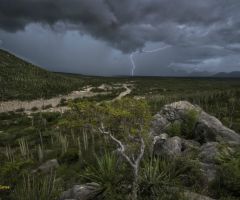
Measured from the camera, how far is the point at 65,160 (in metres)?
20.5

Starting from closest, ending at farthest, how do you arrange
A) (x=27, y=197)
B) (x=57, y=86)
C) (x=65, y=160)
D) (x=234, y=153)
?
(x=27, y=197)
(x=234, y=153)
(x=65, y=160)
(x=57, y=86)

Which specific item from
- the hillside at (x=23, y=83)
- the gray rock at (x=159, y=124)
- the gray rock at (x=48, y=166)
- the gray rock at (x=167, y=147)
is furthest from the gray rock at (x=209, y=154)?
the hillside at (x=23, y=83)

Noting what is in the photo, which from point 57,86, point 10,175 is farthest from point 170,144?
point 57,86

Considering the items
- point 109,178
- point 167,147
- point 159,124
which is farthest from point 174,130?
point 109,178

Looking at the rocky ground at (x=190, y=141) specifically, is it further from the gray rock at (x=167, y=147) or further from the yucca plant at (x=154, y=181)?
the yucca plant at (x=154, y=181)

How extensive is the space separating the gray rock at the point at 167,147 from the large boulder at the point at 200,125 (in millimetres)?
2838

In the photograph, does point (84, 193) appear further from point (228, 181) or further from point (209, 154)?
point (209, 154)

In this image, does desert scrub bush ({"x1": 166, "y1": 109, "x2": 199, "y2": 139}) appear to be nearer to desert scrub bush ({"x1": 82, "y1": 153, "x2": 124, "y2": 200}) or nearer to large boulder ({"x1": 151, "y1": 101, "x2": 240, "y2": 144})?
large boulder ({"x1": 151, "y1": 101, "x2": 240, "y2": 144})

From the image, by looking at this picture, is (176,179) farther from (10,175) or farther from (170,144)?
(10,175)

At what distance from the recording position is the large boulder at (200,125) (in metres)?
16.5

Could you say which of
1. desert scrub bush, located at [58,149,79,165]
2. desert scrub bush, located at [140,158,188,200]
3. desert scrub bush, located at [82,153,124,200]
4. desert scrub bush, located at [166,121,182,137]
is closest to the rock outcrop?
desert scrub bush, located at [166,121,182,137]

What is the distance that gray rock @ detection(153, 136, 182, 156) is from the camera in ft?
43.6

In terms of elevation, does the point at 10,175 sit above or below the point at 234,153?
below

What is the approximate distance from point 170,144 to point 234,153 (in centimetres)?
316
